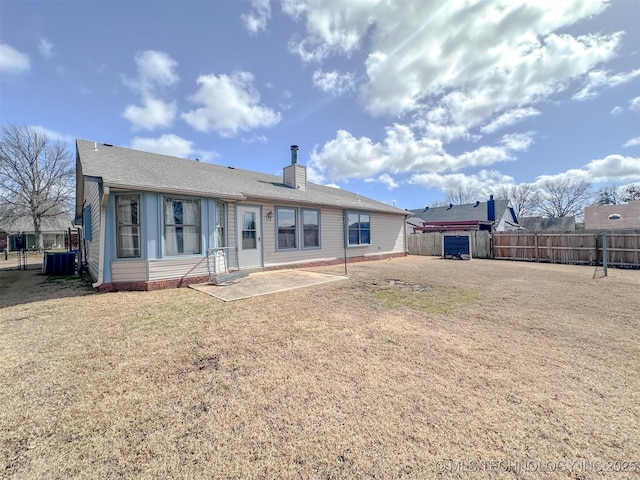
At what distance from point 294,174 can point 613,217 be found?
31.3 m

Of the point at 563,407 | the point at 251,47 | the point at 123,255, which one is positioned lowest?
the point at 563,407

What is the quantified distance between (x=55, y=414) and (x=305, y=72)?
12.7 meters

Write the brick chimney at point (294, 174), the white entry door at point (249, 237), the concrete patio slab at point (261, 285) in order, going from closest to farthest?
1. the concrete patio slab at point (261, 285)
2. the white entry door at point (249, 237)
3. the brick chimney at point (294, 174)

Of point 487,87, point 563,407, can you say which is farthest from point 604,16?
point 563,407

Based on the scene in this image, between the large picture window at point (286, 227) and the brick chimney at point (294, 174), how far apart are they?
230 cm

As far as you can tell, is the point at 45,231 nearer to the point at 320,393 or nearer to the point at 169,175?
the point at 169,175

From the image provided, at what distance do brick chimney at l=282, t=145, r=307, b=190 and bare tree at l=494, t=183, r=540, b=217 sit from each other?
152ft

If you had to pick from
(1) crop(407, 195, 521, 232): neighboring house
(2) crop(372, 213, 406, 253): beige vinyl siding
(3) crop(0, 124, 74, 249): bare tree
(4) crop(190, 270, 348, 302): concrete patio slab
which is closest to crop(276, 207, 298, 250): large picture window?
(4) crop(190, 270, 348, 302): concrete patio slab

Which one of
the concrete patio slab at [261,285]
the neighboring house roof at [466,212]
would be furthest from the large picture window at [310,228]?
the neighboring house roof at [466,212]

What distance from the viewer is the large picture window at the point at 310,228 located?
1049 centimetres

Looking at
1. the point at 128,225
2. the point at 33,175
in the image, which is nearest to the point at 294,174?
the point at 128,225

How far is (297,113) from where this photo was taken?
1348cm

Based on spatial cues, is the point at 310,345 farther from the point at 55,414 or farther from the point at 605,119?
the point at 605,119

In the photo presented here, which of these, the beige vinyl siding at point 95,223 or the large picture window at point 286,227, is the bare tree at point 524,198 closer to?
the large picture window at point 286,227
